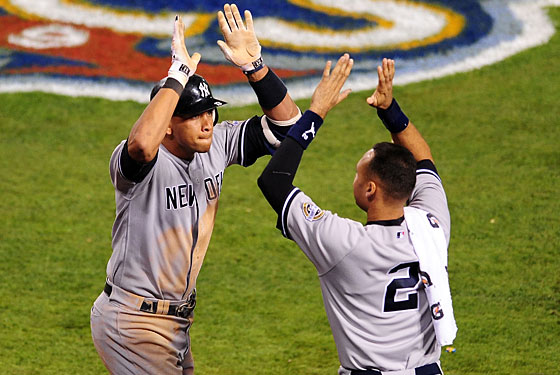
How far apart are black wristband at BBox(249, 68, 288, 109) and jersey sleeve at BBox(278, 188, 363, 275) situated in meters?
0.71

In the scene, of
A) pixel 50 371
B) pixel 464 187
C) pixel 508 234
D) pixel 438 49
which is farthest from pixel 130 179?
pixel 438 49

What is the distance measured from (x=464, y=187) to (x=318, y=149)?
5.76 ft

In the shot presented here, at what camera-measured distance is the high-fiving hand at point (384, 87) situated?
4059 mm

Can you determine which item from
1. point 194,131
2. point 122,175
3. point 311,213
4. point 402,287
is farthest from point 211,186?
point 402,287

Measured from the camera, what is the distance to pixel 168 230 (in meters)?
4.12

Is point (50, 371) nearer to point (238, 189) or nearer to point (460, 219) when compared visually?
point (238, 189)

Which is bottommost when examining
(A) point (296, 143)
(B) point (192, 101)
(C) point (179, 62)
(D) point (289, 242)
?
(D) point (289, 242)

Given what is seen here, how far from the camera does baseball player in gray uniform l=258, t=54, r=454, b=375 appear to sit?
143 inches

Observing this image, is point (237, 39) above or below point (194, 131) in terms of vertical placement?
above

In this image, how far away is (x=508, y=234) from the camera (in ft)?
25.2

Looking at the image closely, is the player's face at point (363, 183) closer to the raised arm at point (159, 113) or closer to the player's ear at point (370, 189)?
the player's ear at point (370, 189)

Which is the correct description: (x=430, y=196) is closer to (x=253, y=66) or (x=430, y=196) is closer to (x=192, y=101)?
(x=253, y=66)

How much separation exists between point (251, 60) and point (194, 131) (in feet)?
1.48

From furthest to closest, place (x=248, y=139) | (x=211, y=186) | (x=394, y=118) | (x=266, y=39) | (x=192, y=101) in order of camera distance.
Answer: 1. (x=266, y=39)
2. (x=248, y=139)
3. (x=211, y=186)
4. (x=394, y=118)
5. (x=192, y=101)
